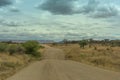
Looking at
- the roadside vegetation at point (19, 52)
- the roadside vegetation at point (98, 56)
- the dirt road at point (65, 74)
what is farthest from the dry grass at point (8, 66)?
the roadside vegetation at point (98, 56)

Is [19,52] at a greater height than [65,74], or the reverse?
[19,52]

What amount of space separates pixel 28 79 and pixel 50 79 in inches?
63.5

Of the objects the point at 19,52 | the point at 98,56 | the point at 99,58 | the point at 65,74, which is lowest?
the point at 98,56

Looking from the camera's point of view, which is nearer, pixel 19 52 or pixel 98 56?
pixel 19 52

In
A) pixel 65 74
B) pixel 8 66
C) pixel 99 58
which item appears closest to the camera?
pixel 65 74

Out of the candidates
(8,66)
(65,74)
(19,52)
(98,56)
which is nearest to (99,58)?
(98,56)

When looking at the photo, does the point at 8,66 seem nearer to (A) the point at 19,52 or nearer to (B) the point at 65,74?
(B) the point at 65,74

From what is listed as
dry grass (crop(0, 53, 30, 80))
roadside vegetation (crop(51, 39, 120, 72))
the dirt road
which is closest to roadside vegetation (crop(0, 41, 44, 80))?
dry grass (crop(0, 53, 30, 80))

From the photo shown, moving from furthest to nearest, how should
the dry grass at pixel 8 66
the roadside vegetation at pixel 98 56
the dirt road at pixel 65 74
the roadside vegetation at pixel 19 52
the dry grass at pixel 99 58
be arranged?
the roadside vegetation at pixel 19 52
the roadside vegetation at pixel 98 56
the dry grass at pixel 99 58
the dry grass at pixel 8 66
the dirt road at pixel 65 74

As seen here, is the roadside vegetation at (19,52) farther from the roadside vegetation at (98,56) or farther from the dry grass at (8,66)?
the roadside vegetation at (98,56)

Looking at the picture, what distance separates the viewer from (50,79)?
18203mm

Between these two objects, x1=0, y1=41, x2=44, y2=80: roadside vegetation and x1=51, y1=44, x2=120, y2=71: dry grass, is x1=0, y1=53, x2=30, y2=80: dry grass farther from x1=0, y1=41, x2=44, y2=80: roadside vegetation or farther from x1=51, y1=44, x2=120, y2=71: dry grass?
x1=51, y1=44, x2=120, y2=71: dry grass

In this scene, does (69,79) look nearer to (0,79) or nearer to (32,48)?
(0,79)

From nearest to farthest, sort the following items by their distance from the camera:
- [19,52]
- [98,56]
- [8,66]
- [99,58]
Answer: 1. [8,66]
2. [99,58]
3. [19,52]
4. [98,56]
